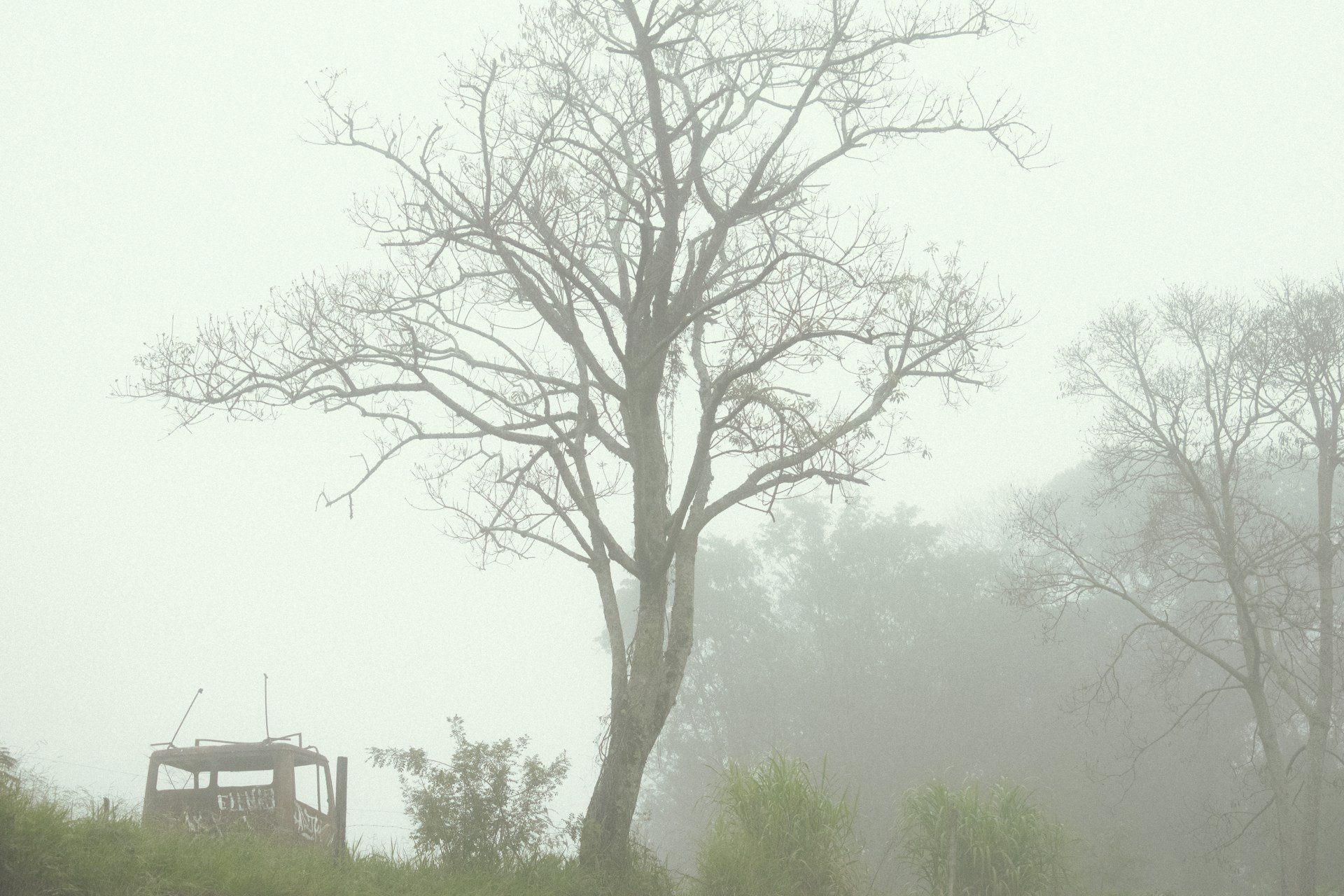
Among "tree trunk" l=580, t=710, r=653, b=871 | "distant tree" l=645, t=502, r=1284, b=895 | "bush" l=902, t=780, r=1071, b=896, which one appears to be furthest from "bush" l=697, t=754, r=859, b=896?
"distant tree" l=645, t=502, r=1284, b=895

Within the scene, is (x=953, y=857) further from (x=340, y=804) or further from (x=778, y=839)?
(x=340, y=804)

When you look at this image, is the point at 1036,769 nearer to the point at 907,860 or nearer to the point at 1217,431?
the point at 1217,431

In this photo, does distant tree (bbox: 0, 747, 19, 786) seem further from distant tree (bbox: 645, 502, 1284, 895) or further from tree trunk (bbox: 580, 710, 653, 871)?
distant tree (bbox: 645, 502, 1284, 895)

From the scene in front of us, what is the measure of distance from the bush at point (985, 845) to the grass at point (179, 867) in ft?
12.6

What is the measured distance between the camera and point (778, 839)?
8227 millimetres

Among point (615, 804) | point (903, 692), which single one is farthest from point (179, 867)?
point (903, 692)

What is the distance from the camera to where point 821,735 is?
31250 millimetres

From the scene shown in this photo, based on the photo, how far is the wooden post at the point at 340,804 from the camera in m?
6.68

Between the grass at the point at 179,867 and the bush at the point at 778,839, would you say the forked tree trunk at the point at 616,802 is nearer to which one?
the grass at the point at 179,867

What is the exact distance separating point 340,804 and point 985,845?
226 inches

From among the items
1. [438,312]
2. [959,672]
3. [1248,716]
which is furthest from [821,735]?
[438,312]

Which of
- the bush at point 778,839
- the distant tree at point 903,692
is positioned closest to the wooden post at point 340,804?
the bush at point 778,839

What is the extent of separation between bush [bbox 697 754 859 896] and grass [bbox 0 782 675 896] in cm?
130

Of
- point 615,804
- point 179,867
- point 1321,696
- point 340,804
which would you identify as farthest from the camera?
point 1321,696
